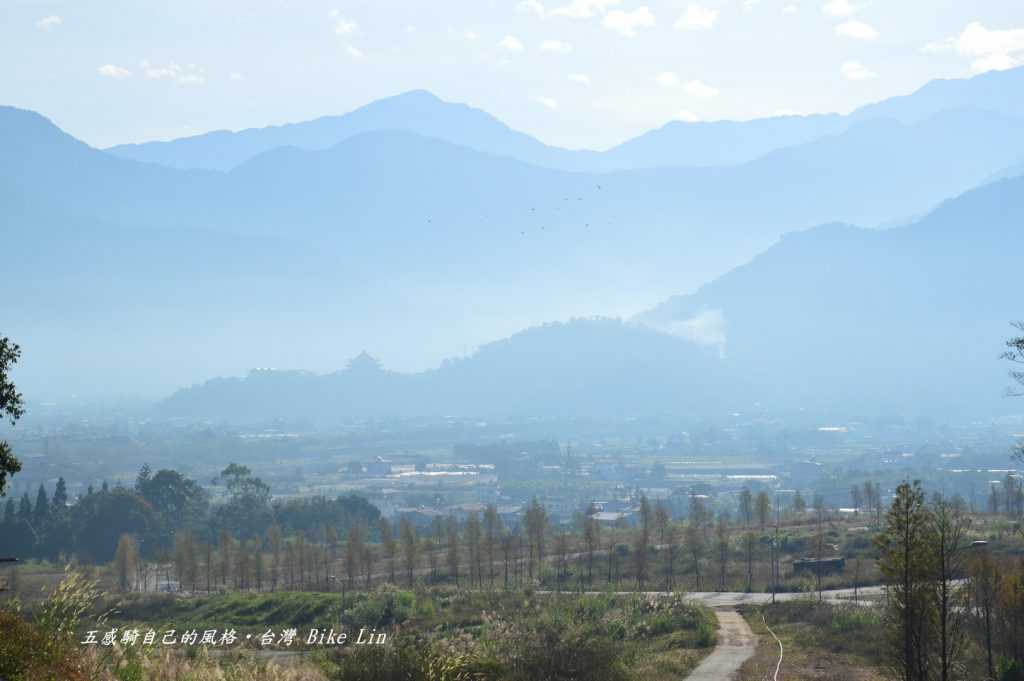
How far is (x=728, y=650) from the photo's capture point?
2753 cm

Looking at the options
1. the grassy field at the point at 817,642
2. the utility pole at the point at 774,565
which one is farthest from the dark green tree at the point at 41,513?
the grassy field at the point at 817,642

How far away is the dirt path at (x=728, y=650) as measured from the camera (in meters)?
24.1

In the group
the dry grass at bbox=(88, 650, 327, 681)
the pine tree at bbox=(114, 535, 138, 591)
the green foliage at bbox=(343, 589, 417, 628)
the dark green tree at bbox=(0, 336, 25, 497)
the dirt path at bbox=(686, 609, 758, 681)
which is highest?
the dark green tree at bbox=(0, 336, 25, 497)

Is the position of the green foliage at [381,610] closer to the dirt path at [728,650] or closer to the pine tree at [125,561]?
the dirt path at [728,650]

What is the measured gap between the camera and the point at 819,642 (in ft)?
93.7

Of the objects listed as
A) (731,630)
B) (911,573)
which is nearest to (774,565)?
(731,630)

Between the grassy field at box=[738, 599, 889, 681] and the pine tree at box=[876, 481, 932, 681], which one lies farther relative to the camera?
the grassy field at box=[738, 599, 889, 681]

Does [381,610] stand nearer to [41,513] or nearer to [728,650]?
[728,650]

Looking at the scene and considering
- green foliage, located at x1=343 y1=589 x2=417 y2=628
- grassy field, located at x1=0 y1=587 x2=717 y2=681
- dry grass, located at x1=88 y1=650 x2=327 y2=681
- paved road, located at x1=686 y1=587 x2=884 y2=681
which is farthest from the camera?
green foliage, located at x1=343 y1=589 x2=417 y2=628

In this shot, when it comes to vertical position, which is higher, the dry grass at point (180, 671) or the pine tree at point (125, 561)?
the dry grass at point (180, 671)

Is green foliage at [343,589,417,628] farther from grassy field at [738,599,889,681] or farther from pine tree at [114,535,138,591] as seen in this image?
pine tree at [114,535,138,591]

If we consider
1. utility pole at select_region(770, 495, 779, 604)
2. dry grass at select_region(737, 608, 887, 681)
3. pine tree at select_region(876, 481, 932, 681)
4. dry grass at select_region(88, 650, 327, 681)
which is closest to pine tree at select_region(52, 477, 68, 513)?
utility pole at select_region(770, 495, 779, 604)

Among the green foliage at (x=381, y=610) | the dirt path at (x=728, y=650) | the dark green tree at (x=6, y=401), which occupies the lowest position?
the green foliage at (x=381, y=610)

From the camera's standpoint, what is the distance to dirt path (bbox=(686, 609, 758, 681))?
2406 cm
